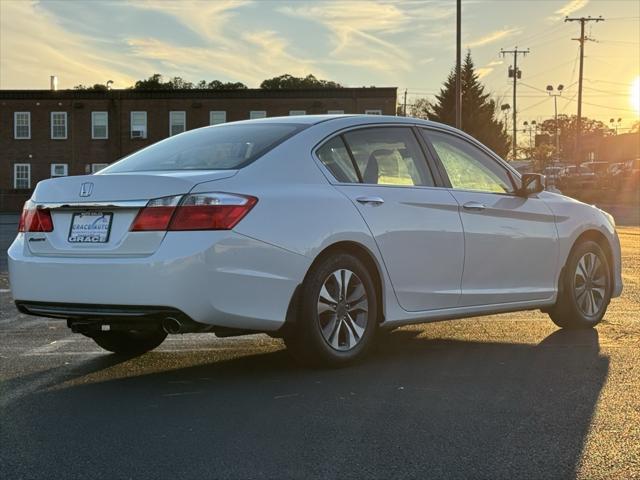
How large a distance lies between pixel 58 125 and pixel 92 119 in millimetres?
2172

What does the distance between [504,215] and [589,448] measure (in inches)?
118

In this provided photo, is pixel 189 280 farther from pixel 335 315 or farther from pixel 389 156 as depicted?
Result: pixel 389 156

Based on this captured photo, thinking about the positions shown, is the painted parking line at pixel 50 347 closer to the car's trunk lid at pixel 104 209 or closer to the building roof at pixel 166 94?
the car's trunk lid at pixel 104 209

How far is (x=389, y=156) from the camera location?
603cm

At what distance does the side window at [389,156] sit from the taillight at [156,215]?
156 centimetres

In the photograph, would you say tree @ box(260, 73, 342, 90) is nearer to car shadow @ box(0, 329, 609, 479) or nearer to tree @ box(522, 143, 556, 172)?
tree @ box(522, 143, 556, 172)

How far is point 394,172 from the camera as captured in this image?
5.99 m

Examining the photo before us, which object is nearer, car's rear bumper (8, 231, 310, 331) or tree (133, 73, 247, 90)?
car's rear bumper (8, 231, 310, 331)

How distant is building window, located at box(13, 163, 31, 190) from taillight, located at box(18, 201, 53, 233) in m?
49.6

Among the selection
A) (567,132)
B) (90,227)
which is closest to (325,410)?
(90,227)

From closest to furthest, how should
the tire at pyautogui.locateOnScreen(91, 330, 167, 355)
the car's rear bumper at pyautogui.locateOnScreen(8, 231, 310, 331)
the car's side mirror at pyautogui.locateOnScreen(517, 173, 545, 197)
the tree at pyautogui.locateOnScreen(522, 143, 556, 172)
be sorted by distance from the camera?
1. the car's rear bumper at pyautogui.locateOnScreen(8, 231, 310, 331)
2. the tire at pyautogui.locateOnScreen(91, 330, 167, 355)
3. the car's side mirror at pyautogui.locateOnScreen(517, 173, 545, 197)
4. the tree at pyautogui.locateOnScreen(522, 143, 556, 172)

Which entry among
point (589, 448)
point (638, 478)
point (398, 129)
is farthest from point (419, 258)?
point (638, 478)

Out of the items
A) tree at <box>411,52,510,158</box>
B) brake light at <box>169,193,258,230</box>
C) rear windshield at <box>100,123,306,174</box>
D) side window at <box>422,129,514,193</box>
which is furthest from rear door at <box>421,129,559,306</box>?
tree at <box>411,52,510,158</box>

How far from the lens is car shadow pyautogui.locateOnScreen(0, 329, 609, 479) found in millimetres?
3537
